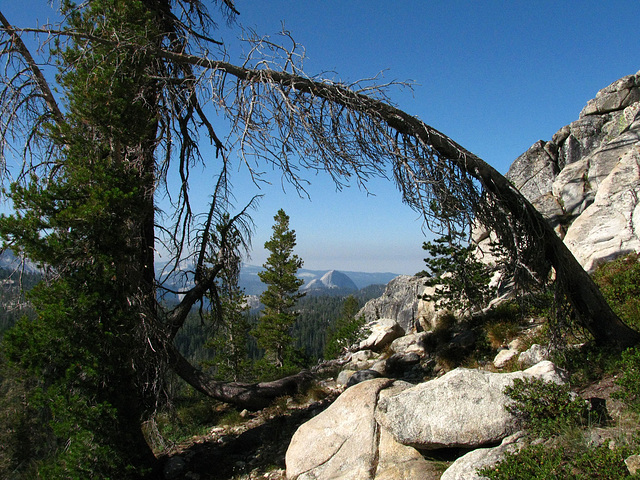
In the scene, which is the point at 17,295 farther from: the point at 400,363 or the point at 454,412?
the point at 400,363

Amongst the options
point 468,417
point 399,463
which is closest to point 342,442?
point 399,463

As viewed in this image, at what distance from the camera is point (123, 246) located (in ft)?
16.6

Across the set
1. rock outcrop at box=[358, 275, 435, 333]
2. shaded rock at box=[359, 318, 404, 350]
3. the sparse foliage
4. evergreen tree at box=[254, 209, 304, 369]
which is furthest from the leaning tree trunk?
evergreen tree at box=[254, 209, 304, 369]

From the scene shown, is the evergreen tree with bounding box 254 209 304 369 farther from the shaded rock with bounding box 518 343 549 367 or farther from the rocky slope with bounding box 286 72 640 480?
the shaded rock with bounding box 518 343 549 367

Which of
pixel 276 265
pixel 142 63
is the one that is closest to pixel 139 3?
pixel 142 63

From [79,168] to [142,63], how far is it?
78.2 inches

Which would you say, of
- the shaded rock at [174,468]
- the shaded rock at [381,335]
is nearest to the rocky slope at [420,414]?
the shaded rock at [381,335]

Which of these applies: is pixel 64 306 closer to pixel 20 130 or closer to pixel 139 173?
pixel 139 173

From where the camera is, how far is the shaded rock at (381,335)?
1337cm

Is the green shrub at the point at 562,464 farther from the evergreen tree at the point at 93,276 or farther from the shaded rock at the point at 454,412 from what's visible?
the evergreen tree at the point at 93,276

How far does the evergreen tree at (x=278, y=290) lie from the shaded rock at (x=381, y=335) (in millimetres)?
13058

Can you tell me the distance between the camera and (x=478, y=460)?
337 centimetres

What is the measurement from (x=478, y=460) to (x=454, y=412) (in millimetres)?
585

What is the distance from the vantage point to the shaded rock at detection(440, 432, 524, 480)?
3.24m
